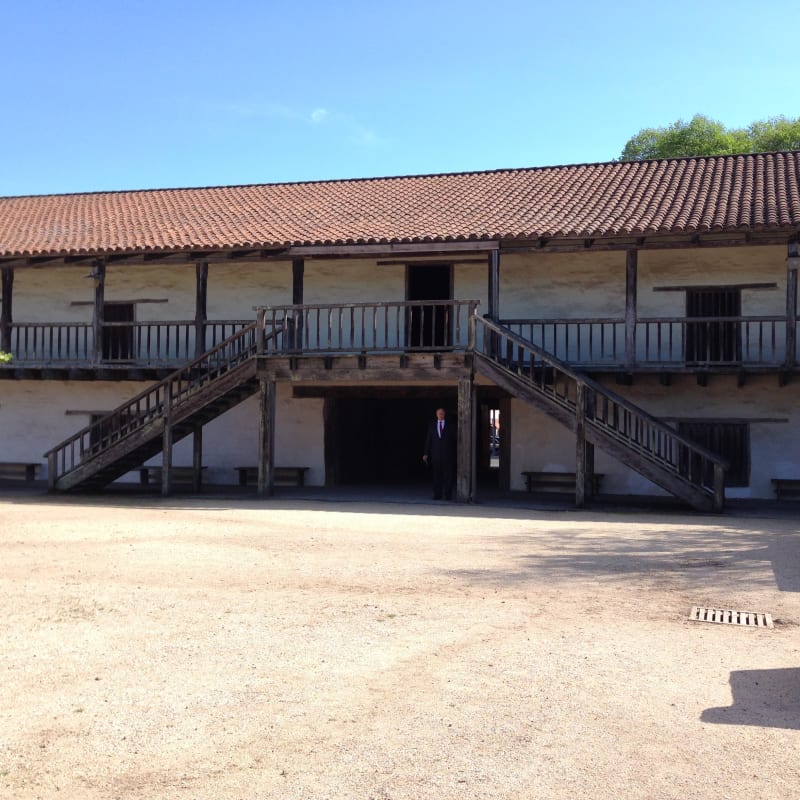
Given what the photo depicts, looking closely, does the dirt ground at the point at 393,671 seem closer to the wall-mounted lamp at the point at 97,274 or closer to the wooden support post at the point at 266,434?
the wooden support post at the point at 266,434

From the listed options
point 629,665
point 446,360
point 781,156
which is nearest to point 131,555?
point 629,665

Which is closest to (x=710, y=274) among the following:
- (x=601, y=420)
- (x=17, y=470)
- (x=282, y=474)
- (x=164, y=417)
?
(x=601, y=420)

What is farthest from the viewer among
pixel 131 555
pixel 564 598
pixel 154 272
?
pixel 154 272

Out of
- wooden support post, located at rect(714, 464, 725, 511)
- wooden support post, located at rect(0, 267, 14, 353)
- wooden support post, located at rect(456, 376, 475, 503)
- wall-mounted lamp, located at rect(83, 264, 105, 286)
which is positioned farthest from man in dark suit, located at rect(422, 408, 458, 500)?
wooden support post, located at rect(0, 267, 14, 353)

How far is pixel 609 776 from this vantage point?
4027 mm

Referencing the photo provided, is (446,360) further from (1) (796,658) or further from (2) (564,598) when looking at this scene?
(1) (796,658)

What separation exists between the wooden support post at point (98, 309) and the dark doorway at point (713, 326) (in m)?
11.5

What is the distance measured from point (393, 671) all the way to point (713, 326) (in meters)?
14.0

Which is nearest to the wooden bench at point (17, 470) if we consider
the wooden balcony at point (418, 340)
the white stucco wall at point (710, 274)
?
the wooden balcony at point (418, 340)

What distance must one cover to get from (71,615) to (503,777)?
4.08 metres

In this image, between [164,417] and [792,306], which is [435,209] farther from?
[792,306]

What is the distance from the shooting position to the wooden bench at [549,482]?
61.7 ft

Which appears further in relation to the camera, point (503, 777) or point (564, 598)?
point (564, 598)

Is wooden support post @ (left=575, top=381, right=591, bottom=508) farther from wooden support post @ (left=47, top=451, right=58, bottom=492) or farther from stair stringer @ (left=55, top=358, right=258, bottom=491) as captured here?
wooden support post @ (left=47, top=451, right=58, bottom=492)
